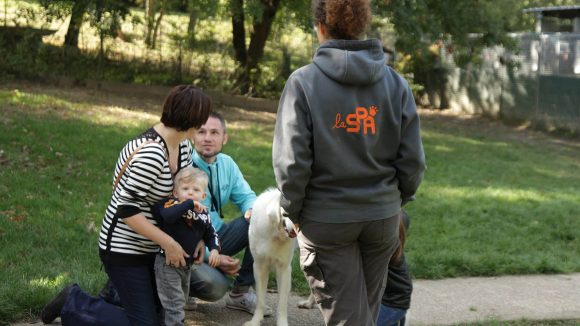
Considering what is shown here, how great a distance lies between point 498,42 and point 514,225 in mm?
8881

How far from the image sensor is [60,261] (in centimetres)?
576

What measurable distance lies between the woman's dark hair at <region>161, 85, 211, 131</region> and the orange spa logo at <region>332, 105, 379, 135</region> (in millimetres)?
938

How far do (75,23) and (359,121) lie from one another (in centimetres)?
1409

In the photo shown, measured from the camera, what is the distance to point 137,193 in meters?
3.79

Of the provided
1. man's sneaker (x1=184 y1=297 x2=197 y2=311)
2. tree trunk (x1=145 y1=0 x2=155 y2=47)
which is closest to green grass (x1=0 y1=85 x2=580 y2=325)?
man's sneaker (x1=184 y1=297 x2=197 y2=311)

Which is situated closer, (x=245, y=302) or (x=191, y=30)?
(x=245, y=302)

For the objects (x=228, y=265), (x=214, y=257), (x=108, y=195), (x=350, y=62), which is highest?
(x=350, y=62)

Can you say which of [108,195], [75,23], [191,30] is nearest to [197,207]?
[108,195]

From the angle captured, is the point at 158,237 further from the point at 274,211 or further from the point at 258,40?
the point at 258,40

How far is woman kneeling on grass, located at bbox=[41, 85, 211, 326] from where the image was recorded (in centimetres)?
382

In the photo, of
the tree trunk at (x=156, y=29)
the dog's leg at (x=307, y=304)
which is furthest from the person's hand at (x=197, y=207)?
the tree trunk at (x=156, y=29)

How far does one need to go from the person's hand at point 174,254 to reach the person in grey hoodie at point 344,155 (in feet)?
2.41

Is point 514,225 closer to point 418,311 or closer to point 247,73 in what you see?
point 418,311

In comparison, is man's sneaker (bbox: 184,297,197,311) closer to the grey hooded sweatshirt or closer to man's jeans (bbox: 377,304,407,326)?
man's jeans (bbox: 377,304,407,326)
